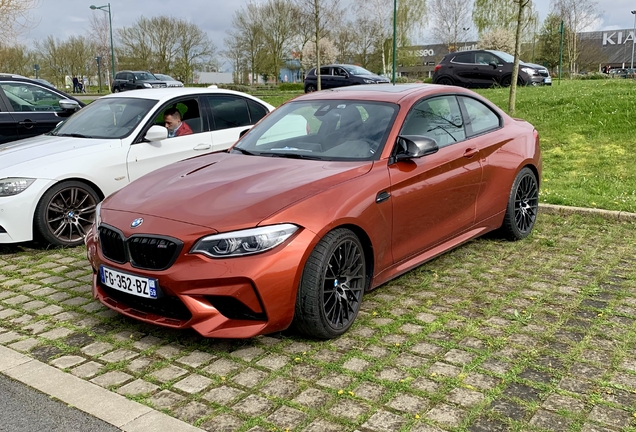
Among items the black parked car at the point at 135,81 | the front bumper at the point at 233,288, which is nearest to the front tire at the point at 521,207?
the front bumper at the point at 233,288

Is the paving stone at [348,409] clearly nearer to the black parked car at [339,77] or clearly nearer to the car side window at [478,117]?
the car side window at [478,117]

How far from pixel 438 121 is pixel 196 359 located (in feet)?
9.51

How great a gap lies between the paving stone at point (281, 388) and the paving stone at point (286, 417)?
0.14 m

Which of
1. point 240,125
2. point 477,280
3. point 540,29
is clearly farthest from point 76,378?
point 540,29

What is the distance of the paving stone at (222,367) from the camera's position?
3.67 m

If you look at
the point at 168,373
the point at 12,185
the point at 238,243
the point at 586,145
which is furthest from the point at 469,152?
the point at 586,145

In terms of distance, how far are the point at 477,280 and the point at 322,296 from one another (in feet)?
6.35

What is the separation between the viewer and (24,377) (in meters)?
3.63

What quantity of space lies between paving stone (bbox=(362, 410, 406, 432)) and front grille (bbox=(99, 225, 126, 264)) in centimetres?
194

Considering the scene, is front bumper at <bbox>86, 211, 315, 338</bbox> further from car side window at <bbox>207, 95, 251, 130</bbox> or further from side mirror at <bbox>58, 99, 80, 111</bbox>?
side mirror at <bbox>58, 99, 80, 111</bbox>

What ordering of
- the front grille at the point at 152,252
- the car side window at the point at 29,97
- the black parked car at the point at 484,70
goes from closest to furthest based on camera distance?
1. the front grille at the point at 152,252
2. the car side window at the point at 29,97
3. the black parked car at the point at 484,70

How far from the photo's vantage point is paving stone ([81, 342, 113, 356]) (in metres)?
3.96

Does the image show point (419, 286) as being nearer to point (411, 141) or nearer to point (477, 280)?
point (477, 280)

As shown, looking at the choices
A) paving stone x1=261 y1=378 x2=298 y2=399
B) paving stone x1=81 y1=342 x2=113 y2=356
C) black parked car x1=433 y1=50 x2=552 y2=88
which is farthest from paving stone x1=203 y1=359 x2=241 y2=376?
black parked car x1=433 y1=50 x2=552 y2=88
